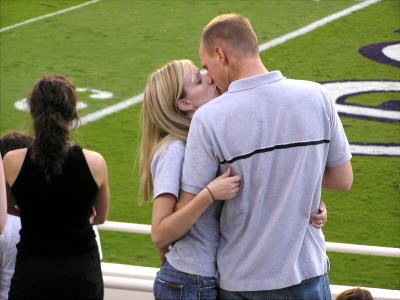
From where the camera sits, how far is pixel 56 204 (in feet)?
11.2

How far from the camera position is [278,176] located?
120 inches

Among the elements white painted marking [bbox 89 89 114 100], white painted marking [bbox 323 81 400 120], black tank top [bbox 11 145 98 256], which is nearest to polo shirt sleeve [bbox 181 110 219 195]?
black tank top [bbox 11 145 98 256]

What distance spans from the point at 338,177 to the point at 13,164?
3.45 ft

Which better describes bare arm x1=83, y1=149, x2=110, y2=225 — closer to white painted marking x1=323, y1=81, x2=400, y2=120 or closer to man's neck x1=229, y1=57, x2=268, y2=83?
man's neck x1=229, y1=57, x2=268, y2=83

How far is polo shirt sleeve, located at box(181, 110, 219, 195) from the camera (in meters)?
3.02

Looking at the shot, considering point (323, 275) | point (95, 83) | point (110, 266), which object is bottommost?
point (95, 83)

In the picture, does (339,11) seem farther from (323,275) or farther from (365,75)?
(323,275)

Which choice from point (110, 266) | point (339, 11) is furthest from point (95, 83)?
point (110, 266)

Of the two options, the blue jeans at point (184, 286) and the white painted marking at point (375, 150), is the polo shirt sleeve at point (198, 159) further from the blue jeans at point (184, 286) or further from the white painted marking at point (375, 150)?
the white painted marking at point (375, 150)

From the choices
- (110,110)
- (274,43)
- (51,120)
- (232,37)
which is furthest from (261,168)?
(274,43)

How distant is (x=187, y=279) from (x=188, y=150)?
0.38m

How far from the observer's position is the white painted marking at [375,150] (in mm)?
9570

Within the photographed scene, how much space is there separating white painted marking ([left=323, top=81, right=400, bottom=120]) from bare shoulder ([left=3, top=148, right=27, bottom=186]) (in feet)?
23.4

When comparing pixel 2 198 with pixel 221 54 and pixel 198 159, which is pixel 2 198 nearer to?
pixel 198 159
